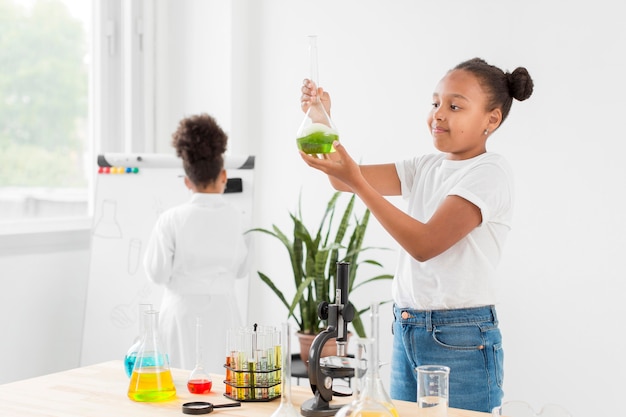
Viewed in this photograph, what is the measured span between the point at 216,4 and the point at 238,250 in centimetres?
Result: 164

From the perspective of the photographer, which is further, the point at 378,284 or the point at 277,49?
the point at 277,49

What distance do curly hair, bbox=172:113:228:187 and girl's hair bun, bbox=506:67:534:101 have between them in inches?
57.7

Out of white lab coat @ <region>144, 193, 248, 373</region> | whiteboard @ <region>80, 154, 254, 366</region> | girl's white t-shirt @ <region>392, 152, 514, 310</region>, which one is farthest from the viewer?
whiteboard @ <region>80, 154, 254, 366</region>

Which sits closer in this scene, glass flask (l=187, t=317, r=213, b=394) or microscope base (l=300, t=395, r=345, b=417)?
microscope base (l=300, t=395, r=345, b=417)

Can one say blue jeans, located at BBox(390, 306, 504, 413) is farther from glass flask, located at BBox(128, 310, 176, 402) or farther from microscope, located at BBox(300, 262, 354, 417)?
glass flask, located at BBox(128, 310, 176, 402)

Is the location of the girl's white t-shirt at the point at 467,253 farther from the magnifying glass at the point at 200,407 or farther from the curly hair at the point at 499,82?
the magnifying glass at the point at 200,407

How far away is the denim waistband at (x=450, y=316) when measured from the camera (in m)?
2.05

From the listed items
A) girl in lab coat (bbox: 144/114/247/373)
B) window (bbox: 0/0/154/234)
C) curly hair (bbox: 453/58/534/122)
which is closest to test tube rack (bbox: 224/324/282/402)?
curly hair (bbox: 453/58/534/122)

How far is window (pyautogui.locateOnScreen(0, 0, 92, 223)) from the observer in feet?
12.7

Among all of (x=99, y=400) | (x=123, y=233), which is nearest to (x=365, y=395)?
(x=99, y=400)

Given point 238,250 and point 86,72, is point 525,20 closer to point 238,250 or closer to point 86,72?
point 238,250

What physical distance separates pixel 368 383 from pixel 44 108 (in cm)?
315

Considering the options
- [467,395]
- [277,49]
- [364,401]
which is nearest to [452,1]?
[277,49]

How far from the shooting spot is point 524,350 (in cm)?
353
